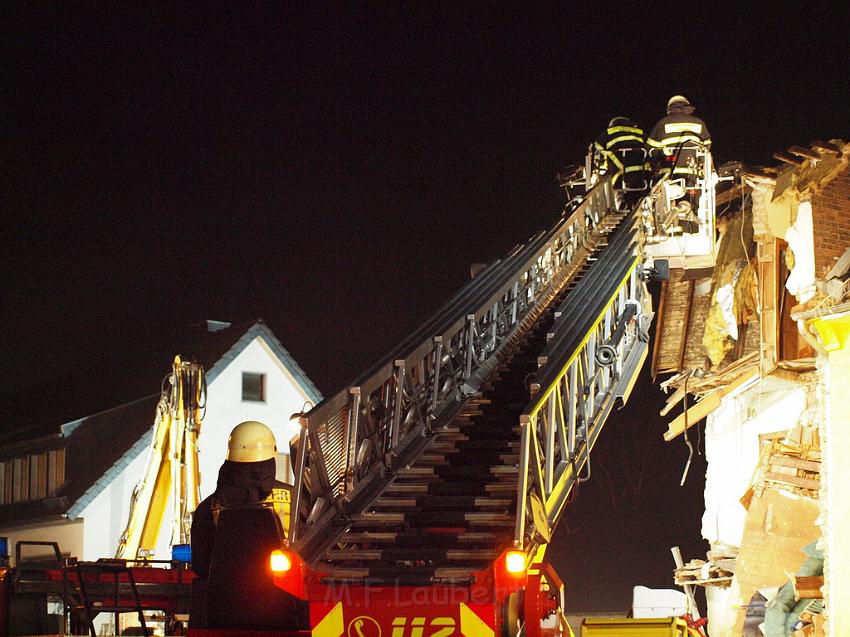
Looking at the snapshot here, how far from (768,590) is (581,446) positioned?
684 cm

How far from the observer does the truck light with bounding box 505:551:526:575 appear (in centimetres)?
734

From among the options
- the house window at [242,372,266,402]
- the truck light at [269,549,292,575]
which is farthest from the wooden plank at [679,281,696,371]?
the truck light at [269,549,292,575]

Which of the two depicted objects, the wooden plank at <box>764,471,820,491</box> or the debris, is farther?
the debris

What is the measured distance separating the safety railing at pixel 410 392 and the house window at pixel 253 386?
41.9ft

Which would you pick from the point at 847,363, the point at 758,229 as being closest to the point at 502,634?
the point at 847,363

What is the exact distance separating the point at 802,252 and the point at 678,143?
2939mm

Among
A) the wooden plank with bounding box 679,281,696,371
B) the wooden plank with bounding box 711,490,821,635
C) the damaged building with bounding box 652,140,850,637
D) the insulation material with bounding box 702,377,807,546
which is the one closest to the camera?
the damaged building with bounding box 652,140,850,637

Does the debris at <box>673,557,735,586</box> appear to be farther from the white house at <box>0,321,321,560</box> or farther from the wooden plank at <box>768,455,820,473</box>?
the white house at <box>0,321,321,560</box>

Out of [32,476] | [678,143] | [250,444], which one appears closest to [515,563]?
[250,444]

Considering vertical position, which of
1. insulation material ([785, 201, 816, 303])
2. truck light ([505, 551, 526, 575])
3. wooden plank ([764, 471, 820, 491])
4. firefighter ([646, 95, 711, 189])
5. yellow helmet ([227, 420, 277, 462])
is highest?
firefighter ([646, 95, 711, 189])

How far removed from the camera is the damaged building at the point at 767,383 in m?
13.1

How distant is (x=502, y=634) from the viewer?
7457 millimetres

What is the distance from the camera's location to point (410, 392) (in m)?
10.6

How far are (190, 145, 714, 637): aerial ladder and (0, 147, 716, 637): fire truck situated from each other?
0.02 m
